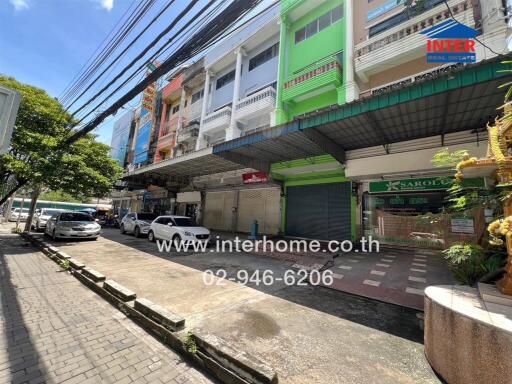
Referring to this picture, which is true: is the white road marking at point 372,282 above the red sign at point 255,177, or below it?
below

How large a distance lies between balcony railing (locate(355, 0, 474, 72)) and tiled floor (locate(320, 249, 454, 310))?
883 centimetres

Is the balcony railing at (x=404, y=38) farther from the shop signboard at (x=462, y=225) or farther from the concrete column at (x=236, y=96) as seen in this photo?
the concrete column at (x=236, y=96)

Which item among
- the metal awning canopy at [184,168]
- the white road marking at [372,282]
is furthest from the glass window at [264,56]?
the white road marking at [372,282]

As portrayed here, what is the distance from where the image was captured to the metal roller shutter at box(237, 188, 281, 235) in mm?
15160

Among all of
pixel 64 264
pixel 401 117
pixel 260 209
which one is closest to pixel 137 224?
pixel 64 264

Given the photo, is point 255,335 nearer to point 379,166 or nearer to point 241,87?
point 379,166

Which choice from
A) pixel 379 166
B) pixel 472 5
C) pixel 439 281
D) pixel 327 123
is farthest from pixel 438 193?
pixel 472 5

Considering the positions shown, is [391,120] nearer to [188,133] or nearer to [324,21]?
[324,21]

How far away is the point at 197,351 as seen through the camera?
3.08m

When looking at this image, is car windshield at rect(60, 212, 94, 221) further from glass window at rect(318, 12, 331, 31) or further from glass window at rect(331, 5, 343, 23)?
glass window at rect(331, 5, 343, 23)

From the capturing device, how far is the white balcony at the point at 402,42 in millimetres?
9341

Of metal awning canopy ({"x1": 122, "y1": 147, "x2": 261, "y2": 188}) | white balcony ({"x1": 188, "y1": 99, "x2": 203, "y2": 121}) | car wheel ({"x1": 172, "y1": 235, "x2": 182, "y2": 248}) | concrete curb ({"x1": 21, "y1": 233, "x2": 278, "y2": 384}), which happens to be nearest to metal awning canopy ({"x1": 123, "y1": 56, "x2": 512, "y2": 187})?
metal awning canopy ({"x1": 122, "y1": 147, "x2": 261, "y2": 188})

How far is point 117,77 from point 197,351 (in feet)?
25.2

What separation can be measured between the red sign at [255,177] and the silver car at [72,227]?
9.05 meters
